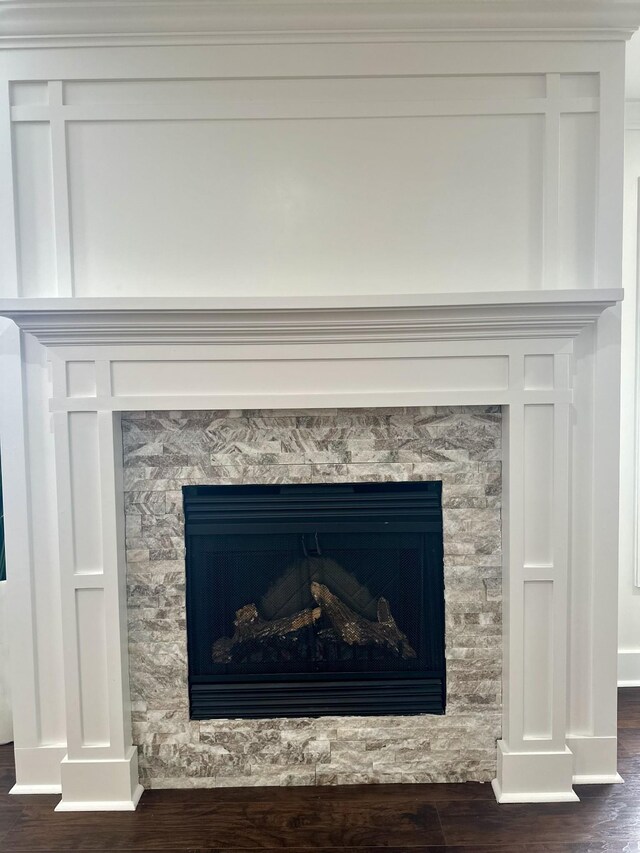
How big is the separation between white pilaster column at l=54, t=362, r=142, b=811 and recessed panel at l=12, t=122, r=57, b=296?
491 mm

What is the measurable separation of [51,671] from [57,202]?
159 centimetres

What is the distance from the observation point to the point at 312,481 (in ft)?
7.36

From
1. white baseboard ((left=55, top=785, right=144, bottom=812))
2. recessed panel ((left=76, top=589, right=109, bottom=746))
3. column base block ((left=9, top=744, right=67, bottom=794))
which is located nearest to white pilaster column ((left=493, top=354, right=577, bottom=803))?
white baseboard ((left=55, top=785, right=144, bottom=812))

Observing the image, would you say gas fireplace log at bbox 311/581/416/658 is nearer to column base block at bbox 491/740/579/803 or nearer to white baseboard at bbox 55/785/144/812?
column base block at bbox 491/740/579/803

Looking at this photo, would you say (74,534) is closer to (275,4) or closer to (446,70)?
(275,4)

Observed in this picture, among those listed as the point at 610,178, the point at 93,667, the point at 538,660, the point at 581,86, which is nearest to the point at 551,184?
the point at 610,178

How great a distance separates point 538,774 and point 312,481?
1233 millimetres

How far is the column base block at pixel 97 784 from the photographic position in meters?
2.18

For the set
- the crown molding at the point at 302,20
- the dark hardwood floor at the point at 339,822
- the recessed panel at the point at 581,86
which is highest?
the crown molding at the point at 302,20

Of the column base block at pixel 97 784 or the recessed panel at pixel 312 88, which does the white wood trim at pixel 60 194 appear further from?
the column base block at pixel 97 784

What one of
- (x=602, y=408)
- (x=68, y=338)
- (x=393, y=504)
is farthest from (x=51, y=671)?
(x=602, y=408)

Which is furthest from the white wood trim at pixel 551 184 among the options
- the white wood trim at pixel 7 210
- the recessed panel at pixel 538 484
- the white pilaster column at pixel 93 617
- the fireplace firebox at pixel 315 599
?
the white wood trim at pixel 7 210

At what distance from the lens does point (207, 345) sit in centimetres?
211

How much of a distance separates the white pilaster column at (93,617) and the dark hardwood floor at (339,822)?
111mm
